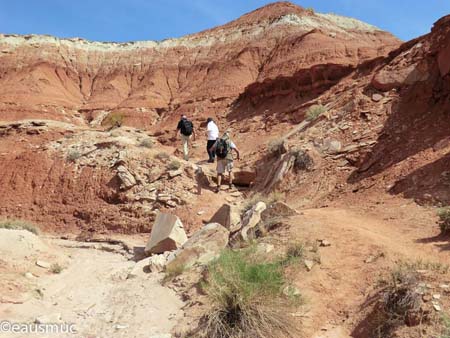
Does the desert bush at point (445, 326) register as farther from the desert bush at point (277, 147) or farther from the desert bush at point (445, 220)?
the desert bush at point (277, 147)

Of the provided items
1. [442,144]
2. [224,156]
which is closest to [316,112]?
[224,156]

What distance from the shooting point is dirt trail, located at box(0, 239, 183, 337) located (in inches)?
252

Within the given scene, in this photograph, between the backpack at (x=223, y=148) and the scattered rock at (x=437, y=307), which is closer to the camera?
the scattered rock at (x=437, y=307)

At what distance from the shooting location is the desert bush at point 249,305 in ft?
17.0

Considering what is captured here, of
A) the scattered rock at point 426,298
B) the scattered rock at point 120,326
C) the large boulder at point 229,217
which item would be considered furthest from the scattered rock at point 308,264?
the large boulder at point 229,217

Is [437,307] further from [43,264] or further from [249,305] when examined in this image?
[43,264]

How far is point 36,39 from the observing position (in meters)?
39.3

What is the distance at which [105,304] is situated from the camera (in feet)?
24.3

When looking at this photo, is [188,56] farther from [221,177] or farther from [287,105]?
[221,177]

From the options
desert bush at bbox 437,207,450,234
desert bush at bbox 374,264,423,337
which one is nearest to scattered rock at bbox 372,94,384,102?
desert bush at bbox 437,207,450,234

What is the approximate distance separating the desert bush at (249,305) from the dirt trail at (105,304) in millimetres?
957

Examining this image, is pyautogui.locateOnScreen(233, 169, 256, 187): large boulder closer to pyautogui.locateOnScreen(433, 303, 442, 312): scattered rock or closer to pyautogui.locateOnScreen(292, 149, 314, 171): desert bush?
Answer: pyautogui.locateOnScreen(292, 149, 314, 171): desert bush

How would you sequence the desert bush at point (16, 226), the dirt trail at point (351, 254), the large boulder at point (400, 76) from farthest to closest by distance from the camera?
the large boulder at point (400, 76) < the desert bush at point (16, 226) < the dirt trail at point (351, 254)

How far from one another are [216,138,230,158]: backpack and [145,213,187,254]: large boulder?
10.4 feet
